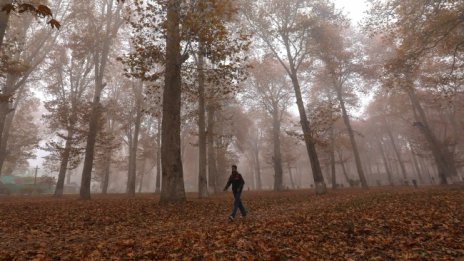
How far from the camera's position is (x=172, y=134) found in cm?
1362

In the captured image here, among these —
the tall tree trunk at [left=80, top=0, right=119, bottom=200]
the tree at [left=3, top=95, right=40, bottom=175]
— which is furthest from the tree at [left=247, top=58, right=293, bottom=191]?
the tree at [left=3, top=95, right=40, bottom=175]

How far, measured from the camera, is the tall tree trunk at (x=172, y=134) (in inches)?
517

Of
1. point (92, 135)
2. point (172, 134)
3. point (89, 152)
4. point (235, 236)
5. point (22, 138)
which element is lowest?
point (235, 236)

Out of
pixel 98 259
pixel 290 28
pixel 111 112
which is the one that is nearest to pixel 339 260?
pixel 98 259

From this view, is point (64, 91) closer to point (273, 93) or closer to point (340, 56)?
point (273, 93)

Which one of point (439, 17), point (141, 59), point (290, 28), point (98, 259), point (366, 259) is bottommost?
point (366, 259)

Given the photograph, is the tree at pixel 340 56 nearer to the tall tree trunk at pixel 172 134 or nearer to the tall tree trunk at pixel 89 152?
the tall tree trunk at pixel 172 134

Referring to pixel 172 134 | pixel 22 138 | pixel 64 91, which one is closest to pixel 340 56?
pixel 172 134

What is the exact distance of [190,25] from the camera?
11117 millimetres

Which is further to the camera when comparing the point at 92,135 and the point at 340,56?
the point at 340,56

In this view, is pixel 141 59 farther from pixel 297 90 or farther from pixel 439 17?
pixel 439 17

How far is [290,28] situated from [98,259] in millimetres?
22442

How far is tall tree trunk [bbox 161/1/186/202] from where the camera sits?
517 inches

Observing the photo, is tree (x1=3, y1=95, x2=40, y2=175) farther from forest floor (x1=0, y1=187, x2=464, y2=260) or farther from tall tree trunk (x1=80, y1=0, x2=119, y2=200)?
forest floor (x1=0, y1=187, x2=464, y2=260)
